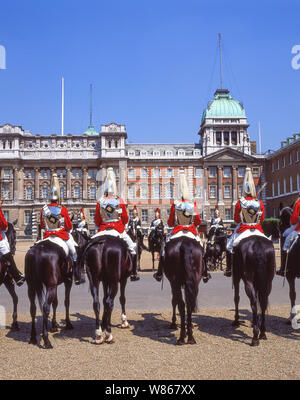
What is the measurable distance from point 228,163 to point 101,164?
Answer: 2032cm

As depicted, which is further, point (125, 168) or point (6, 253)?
point (125, 168)

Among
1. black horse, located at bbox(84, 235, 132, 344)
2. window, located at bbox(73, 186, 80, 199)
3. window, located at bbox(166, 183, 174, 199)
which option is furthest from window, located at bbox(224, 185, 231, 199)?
black horse, located at bbox(84, 235, 132, 344)

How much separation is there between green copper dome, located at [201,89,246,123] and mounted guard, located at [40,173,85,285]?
2290 inches

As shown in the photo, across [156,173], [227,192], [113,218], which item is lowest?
[113,218]

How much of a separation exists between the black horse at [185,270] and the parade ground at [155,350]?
21.4 inches

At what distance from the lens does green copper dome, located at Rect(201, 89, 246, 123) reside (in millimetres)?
63219

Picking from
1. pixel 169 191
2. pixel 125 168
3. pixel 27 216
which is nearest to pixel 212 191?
pixel 169 191

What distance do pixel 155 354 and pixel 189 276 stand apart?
4.75 ft

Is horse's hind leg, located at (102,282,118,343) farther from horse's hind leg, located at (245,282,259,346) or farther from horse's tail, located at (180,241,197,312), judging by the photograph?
horse's hind leg, located at (245,282,259,346)

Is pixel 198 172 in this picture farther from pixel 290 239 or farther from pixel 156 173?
pixel 290 239

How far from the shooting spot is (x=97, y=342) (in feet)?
21.3

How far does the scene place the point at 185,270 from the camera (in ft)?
22.0
